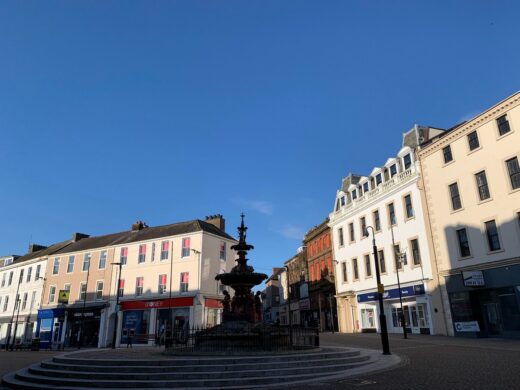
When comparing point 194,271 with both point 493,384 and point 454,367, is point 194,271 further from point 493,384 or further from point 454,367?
point 493,384

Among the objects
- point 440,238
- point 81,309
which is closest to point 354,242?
point 440,238

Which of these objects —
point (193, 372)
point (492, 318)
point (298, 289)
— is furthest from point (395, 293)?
point (298, 289)

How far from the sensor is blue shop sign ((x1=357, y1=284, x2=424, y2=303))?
99.2ft

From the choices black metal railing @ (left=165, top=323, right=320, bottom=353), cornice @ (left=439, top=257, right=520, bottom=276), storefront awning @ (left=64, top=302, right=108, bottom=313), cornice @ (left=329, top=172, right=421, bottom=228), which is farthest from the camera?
storefront awning @ (left=64, top=302, right=108, bottom=313)

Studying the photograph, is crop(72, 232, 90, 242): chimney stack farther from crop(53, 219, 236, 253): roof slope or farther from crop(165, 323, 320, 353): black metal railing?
crop(165, 323, 320, 353): black metal railing

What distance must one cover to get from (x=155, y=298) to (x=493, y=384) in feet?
115

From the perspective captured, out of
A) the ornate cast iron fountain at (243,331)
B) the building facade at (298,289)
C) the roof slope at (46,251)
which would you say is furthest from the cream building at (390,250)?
the roof slope at (46,251)

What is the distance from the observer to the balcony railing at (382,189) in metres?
32.4

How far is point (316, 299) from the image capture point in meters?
49.5

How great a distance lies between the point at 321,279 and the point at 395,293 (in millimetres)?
15237

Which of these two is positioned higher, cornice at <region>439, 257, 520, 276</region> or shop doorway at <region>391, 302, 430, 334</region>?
cornice at <region>439, 257, 520, 276</region>

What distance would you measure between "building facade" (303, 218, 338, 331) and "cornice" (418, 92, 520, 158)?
1757cm

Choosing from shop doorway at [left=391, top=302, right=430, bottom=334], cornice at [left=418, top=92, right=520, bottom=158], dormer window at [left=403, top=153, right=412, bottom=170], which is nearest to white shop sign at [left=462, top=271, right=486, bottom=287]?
shop doorway at [left=391, top=302, right=430, bottom=334]

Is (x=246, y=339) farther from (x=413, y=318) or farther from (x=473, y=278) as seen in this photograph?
(x=413, y=318)
